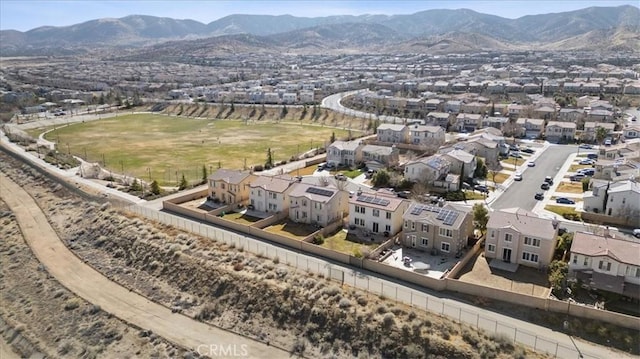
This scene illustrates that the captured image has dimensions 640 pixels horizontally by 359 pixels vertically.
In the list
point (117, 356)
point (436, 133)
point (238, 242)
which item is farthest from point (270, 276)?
point (436, 133)

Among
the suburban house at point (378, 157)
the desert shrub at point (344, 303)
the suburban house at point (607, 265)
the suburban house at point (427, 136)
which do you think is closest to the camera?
the desert shrub at point (344, 303)

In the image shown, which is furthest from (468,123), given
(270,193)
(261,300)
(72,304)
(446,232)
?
(72,304)

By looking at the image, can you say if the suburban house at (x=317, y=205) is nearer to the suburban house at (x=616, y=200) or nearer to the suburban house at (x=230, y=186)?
the suburban house at (x=230, y=186)

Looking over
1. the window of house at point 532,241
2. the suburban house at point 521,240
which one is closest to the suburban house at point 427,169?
the suburban house at point 521,240

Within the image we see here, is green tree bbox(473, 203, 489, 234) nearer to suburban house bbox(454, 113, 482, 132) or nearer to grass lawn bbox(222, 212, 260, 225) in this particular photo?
grass lawn bbox(222, 212, 260, 225)

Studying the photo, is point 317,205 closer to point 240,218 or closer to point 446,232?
point 240,218

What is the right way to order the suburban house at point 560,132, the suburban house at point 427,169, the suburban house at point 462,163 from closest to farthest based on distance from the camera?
1. the suburban house at point 427,169
2. the suburban house at point 462,163
3. the suburban house at point 560,132

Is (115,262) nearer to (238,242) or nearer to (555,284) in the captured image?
(238,242)
